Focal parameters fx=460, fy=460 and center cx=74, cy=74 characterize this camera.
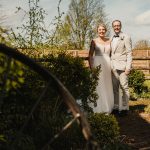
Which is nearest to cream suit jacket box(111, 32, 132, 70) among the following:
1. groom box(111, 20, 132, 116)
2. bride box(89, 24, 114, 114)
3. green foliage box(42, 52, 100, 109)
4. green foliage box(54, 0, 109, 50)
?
groom box(111, 20, 132, 116)

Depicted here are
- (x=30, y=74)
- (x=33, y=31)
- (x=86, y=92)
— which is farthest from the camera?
(x=33, y=31)

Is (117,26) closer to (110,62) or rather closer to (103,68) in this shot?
(110,62)

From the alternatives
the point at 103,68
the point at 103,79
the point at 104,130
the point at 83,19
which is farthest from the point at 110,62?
the point at 83,19

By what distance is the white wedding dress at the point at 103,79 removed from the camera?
8938 millimetres

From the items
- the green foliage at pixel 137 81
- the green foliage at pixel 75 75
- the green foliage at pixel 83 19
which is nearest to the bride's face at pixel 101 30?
the green foliage at pixel 75 75

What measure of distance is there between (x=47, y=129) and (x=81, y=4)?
35.0 metres

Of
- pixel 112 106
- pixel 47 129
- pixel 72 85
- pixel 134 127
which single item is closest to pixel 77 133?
pixel 47 129

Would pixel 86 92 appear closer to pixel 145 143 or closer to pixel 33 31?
pixel 145 143

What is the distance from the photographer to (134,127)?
26.5 ft

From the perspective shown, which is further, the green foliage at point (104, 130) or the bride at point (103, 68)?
the bride at point (103, 68)

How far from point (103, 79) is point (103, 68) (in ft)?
0.71

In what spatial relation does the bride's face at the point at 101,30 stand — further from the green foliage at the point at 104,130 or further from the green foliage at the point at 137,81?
the green foliage at the point at 137,81

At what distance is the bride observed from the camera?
8922 mm

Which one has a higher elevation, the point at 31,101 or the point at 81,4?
the point at 81,4
